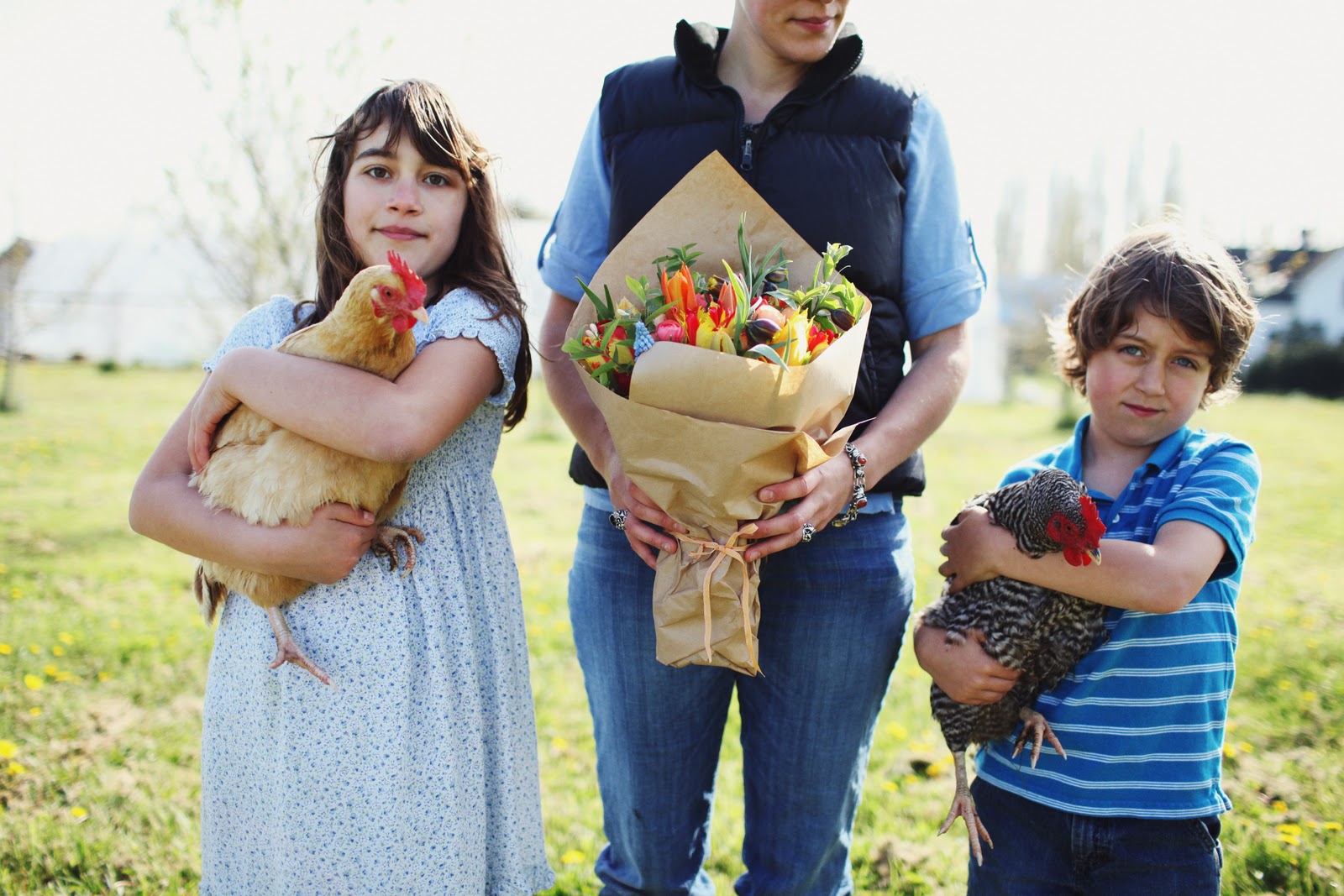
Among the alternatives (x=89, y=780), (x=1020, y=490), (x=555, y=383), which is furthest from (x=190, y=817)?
(x=1020, y=490)

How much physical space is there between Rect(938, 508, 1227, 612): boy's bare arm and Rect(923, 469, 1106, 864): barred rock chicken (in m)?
0.03

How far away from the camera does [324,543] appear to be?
5.43ft

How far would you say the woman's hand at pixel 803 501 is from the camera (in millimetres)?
1525

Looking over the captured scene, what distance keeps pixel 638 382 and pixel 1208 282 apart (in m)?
1.43

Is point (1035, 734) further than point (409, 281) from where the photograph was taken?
Yes

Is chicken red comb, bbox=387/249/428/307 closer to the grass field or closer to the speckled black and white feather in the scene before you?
the speckled black and white feather

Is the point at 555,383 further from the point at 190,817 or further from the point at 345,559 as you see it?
the point at 190,817

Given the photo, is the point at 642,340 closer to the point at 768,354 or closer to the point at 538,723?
the point at 768,354

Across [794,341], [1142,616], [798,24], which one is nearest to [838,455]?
[794,341]

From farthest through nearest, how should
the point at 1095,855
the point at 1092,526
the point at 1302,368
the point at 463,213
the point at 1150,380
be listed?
the point at 1302,368 < the point at 463,213 < the point at 1150,380 < the point at 1095,855 < the point at 1092,526

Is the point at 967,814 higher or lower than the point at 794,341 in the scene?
lower

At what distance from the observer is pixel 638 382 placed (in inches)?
57.2

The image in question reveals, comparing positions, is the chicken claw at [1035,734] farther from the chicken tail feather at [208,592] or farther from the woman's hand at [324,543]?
the chicken tail feather at [208,592]

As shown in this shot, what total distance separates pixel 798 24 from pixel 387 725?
1.75 m
